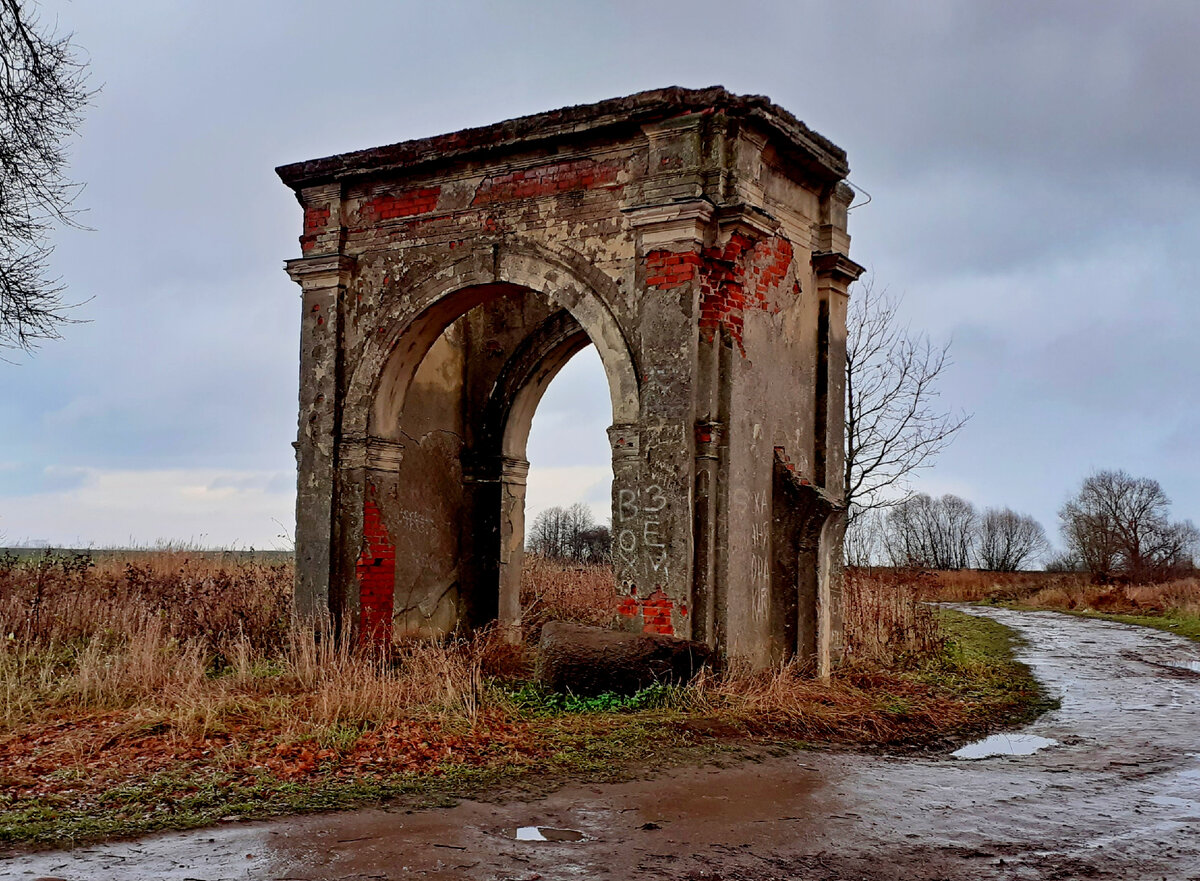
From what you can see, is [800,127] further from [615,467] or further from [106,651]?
[106,651]

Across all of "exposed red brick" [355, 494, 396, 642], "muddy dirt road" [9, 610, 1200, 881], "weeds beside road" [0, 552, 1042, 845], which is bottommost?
"muddy dirt road" [9, 610, 1200, 881]

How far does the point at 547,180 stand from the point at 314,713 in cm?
520

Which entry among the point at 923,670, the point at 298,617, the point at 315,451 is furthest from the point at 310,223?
the point at 923,670

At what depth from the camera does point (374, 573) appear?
1066cm

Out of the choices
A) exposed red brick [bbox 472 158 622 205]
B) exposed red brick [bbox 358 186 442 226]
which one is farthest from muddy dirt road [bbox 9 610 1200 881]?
exposed red brick [bbox 358 186 442 226]

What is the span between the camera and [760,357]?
372 inches

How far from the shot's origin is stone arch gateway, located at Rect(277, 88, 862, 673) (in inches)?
346

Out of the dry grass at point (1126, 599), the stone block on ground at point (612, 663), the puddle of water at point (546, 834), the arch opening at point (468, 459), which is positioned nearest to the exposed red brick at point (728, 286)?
the stone block on ground at point (612, 663)

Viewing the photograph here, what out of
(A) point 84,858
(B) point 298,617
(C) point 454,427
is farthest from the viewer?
(C) point 454,427

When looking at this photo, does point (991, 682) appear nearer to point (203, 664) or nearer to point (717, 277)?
point (717, 277)

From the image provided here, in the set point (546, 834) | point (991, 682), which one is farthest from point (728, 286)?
point (991, 682)

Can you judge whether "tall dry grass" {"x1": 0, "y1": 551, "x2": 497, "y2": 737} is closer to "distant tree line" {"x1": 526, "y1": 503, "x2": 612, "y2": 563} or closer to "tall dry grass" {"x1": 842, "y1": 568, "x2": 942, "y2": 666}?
"tall dry grass" {"x1": 842, "y1": 568, "x2": 942, "y2": 666}

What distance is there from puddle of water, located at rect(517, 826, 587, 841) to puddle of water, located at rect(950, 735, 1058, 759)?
3.73 metres

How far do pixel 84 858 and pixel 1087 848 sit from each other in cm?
481
